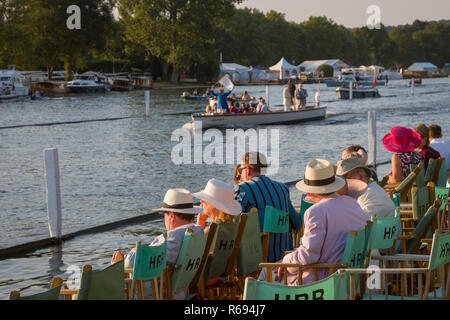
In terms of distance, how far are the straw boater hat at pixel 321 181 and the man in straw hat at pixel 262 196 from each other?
125cm

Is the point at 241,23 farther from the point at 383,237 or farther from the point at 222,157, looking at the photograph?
the point at 383,237

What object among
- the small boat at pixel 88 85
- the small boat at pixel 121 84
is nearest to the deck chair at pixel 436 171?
the small boat at pixel 88 85

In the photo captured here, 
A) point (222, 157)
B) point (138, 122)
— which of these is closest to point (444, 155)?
point (222, 157)

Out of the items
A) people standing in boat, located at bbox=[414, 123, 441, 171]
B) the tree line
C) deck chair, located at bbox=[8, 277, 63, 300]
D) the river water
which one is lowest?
the river water

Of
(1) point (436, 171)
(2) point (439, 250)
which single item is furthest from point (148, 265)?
(1) point (436, 171)

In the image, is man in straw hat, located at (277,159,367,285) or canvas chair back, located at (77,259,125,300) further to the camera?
man in straw hat, located at (277,159,367,285)

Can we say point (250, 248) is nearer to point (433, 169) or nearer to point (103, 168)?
point (433, 169)

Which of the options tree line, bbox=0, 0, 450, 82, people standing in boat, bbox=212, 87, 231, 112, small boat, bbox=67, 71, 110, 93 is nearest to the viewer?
people standing in boat, bbox=212, 87, 231, 112

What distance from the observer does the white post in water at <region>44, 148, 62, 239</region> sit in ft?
37.9

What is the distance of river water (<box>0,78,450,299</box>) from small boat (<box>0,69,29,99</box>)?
2075cm

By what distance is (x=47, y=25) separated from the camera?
10019 cm

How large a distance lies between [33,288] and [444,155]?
6.93 m

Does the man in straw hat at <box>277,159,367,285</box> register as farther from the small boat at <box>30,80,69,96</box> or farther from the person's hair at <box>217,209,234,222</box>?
the small boat at <box>30,80,69,96</box>

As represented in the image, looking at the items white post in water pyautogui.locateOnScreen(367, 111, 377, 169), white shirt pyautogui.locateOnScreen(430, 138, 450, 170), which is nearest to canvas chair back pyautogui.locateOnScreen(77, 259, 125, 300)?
white shirt pyautogui.locateOnScreen(430, 138, 450, 170)
